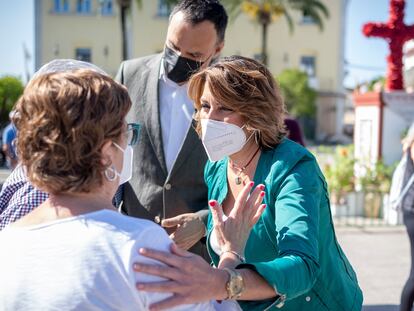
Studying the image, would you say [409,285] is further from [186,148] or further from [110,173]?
[110,173]

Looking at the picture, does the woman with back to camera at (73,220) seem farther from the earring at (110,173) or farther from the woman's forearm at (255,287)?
the woman's forearm at (255,287)

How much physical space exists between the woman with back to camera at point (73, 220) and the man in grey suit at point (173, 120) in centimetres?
127

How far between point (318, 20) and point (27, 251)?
28328 millimetres

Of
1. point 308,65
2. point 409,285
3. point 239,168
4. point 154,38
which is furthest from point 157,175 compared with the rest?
point 308,65

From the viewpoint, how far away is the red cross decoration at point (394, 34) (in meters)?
10.8

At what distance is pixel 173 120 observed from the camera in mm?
2822

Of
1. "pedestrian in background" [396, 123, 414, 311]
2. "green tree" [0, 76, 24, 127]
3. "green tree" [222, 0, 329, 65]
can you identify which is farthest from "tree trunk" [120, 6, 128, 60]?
"pedestrian in background" [396, 123, 414, 311]

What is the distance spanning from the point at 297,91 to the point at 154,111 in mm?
31558

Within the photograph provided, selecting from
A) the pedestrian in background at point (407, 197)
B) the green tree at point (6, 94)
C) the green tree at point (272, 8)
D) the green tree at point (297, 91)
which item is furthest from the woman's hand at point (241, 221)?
the green tree at point (297, 91)

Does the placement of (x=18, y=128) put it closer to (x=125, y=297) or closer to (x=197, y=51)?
(x=125, y=297)

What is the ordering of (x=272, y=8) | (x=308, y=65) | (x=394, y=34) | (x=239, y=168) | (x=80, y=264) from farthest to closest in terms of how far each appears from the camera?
(x=308, y=65) < (x=272, y=8) < (x=394, y=34) < (x=239, y=168) < (x=80, y=264)

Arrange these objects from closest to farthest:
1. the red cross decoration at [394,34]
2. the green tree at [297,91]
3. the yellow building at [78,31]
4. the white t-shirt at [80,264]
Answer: the white t-shirt at [80,264], the red cross decoration at [394,34], the green tree at [297,91], the yellow building at [78,31]

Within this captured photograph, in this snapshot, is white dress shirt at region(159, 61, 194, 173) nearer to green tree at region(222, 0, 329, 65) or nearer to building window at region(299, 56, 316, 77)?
green tree at region(222, 0, 329, 65)

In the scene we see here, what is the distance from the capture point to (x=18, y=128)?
1425mm
